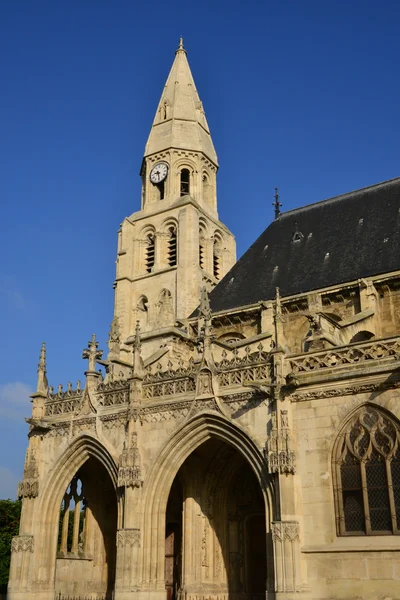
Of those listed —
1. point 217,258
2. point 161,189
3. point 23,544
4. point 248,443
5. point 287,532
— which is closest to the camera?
point 287,532

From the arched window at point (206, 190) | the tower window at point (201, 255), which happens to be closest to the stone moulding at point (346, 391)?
the tower window at point (201, 255)

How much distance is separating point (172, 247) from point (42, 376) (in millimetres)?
11589

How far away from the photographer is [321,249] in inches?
919

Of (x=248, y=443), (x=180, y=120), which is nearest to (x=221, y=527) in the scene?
(x=248, y=443)

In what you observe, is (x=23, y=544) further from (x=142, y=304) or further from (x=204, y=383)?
(x=142, y=304)

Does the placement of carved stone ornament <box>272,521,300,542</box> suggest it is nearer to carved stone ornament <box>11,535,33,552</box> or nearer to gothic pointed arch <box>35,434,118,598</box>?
gothic pointed arch <box>35,434,118,598</box>

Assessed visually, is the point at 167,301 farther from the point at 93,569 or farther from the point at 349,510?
the point at 349,510

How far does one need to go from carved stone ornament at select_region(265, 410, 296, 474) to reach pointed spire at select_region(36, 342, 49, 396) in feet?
24.4

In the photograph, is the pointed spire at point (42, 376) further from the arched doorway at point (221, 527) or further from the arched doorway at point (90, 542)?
the arched doorway at point (221, 527)

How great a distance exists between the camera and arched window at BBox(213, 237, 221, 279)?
99.2 ft

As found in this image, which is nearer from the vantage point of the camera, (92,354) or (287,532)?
(287,532)

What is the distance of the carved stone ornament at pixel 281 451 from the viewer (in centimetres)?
1378

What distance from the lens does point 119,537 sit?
15.5 m

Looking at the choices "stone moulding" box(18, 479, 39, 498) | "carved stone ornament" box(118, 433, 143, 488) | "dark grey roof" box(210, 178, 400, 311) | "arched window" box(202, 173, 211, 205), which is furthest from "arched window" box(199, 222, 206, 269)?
"carved stone ornament" box(118, 433, 143, 488)
